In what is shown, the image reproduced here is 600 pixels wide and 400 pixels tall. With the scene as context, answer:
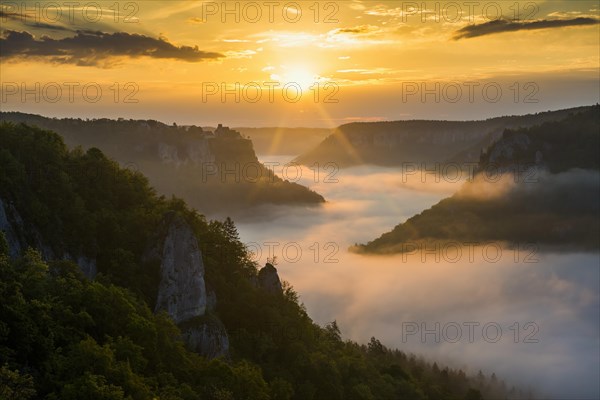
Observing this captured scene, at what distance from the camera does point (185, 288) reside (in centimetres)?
6869

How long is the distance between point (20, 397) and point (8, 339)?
777 cm

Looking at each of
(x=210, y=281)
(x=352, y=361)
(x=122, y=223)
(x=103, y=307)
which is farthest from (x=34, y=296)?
(x=352, y=361)

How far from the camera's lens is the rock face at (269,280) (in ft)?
298

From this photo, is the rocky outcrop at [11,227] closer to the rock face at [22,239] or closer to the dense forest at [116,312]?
the rock face at [22,239]

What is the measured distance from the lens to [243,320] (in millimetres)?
80500

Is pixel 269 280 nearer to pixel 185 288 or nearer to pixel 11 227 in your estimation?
pixel 185 288

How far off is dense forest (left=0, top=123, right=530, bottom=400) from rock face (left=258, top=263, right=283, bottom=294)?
197 cm

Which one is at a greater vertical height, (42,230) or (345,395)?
(42,230)

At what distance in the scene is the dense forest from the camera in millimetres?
38594

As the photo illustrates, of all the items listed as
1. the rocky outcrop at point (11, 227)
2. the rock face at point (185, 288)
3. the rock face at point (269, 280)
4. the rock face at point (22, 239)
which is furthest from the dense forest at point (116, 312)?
the rock face at point (269, 280)

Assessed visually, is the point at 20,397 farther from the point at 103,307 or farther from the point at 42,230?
the point at 42,230

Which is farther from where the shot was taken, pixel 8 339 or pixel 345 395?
pixel 345 395

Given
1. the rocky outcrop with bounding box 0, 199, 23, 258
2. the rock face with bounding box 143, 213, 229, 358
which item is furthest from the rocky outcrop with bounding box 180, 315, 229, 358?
the rocky outcrop with bounding box 0, 199, 23, 258

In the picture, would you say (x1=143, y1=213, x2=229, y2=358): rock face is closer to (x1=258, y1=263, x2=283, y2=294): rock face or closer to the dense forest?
the dense forest
